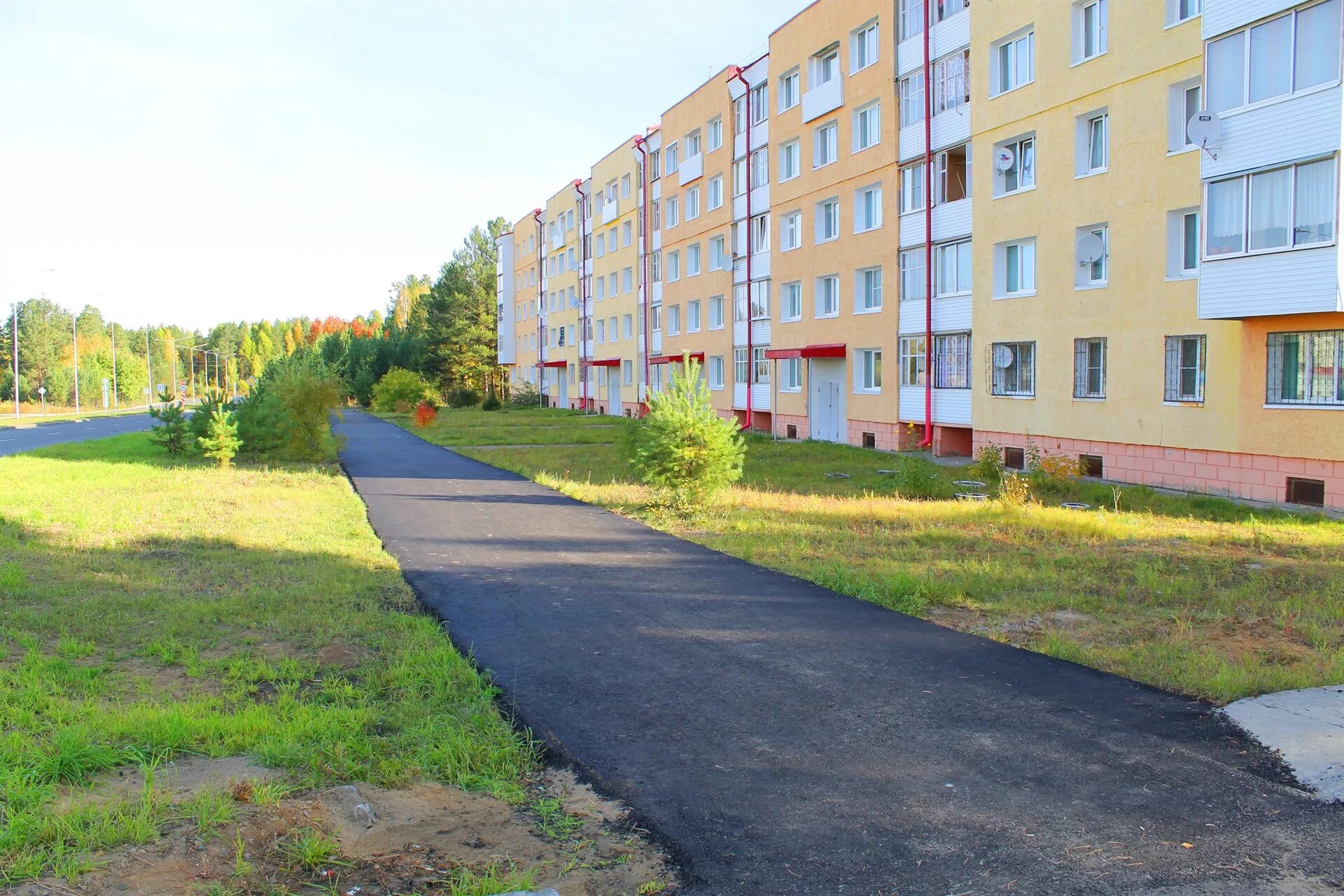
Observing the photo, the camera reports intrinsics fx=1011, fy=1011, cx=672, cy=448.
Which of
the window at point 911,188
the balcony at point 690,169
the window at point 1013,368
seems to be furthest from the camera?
the balcony at point 690,169

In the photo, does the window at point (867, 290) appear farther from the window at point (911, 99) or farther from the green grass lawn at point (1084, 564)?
the green grass lawn at point (1084, 564)

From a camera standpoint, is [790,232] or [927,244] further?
[790,232]

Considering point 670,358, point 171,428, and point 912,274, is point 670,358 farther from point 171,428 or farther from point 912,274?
point 171,428

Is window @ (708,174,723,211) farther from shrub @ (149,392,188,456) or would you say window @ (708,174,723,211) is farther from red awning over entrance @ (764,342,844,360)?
shrub @ (149,392,188,456)

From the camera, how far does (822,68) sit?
31641 millimetres

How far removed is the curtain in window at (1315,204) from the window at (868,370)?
13715 millimetres

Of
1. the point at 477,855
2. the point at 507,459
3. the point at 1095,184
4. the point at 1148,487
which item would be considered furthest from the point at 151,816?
the point at 507,459

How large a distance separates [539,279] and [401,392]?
1360 cm

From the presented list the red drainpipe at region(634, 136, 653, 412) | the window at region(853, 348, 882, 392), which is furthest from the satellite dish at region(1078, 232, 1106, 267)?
the red drainpipe at region(634, 136, 653, 412)

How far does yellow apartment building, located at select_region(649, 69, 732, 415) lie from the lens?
129ft

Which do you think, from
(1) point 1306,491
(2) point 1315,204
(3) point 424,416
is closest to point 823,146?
(2) point 1315,204

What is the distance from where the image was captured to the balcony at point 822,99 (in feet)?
98.2

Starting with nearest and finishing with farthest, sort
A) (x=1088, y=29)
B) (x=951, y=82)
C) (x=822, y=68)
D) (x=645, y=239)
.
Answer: (x=1088, y=29)
(x=951, y=82)
(x=822, y=68)
(x=645, y=239)

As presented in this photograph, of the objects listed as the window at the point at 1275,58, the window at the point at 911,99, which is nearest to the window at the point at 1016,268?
the window at the point at 911,99
